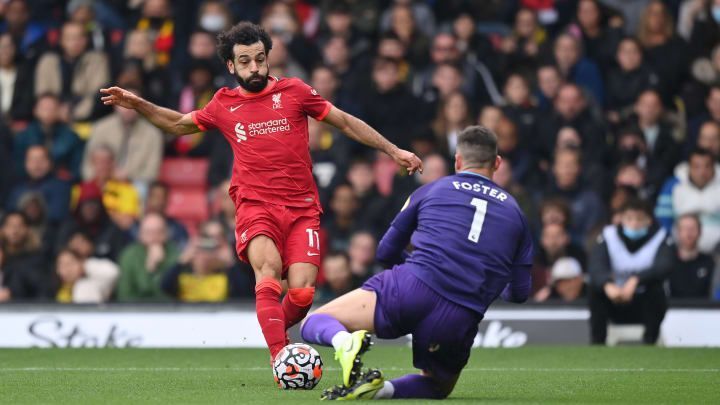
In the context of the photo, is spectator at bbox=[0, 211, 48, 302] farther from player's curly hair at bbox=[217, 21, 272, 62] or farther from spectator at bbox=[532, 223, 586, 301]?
player's curly hair at bbox=[217, 21, 272, 62]

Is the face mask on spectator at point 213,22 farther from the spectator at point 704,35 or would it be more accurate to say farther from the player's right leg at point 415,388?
the player's right leg at point 415,388

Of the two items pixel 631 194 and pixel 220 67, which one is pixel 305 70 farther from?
pixel 631 194

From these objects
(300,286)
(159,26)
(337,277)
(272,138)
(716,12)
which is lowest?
(337,277)

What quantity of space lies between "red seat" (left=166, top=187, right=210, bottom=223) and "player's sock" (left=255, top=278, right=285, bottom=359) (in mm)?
7689

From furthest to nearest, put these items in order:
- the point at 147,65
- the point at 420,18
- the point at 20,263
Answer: the point at 420,18
the point at 147,65
the point at 20,263

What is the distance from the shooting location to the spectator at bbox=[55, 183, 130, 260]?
16234mm

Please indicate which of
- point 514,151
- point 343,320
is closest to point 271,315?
point 343,320

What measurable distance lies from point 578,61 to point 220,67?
4.32 metres

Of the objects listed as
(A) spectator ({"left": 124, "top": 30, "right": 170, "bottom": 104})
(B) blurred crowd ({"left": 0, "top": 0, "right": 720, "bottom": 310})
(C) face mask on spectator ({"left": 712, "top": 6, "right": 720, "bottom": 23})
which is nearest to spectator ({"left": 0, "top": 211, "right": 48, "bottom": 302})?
(B) blurred crowd ({"left": 0, "top": 0, "right": 720, "bottom": 310})

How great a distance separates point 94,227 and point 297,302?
282 inches

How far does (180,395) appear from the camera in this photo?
870cm

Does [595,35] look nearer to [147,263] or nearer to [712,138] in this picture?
[712,138]

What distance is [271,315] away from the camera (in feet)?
30.5

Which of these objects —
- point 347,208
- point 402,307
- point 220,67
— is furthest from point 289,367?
point 220,67
